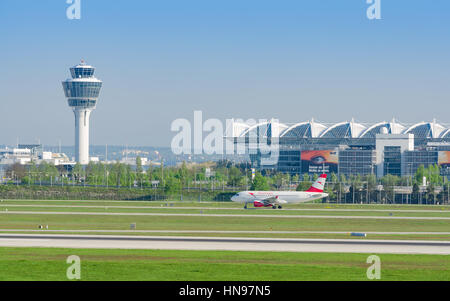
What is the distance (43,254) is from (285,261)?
16.8 meters

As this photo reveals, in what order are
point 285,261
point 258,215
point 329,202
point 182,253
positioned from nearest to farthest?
point 285,261, point 182,253, point 258,215, point 329,202

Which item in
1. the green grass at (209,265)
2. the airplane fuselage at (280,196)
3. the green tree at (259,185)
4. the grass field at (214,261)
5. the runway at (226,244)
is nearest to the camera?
the green grass at (209,265)

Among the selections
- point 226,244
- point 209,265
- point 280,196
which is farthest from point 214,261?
point 280,196

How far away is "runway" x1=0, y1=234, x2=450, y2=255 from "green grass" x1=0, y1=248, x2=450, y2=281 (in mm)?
2595

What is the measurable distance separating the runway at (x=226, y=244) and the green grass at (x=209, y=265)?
2.60 m

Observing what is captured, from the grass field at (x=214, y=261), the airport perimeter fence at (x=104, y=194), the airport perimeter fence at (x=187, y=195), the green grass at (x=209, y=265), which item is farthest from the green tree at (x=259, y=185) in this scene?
the green grass at (x=209, y=265)

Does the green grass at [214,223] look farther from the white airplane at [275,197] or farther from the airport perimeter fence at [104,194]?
the airport perimeter fence at [104,194]

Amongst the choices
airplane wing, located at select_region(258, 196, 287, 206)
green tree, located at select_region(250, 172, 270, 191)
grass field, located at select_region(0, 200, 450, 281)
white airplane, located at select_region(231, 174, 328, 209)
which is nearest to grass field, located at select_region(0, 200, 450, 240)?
grass field, located at select_region(0, 200, 450, 281)

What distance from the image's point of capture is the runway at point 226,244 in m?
48.8

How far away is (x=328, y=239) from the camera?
185 ft

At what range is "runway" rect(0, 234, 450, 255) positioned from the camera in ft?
160

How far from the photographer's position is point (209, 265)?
40031 mm

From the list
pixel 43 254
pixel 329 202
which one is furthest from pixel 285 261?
pixel 329 202
